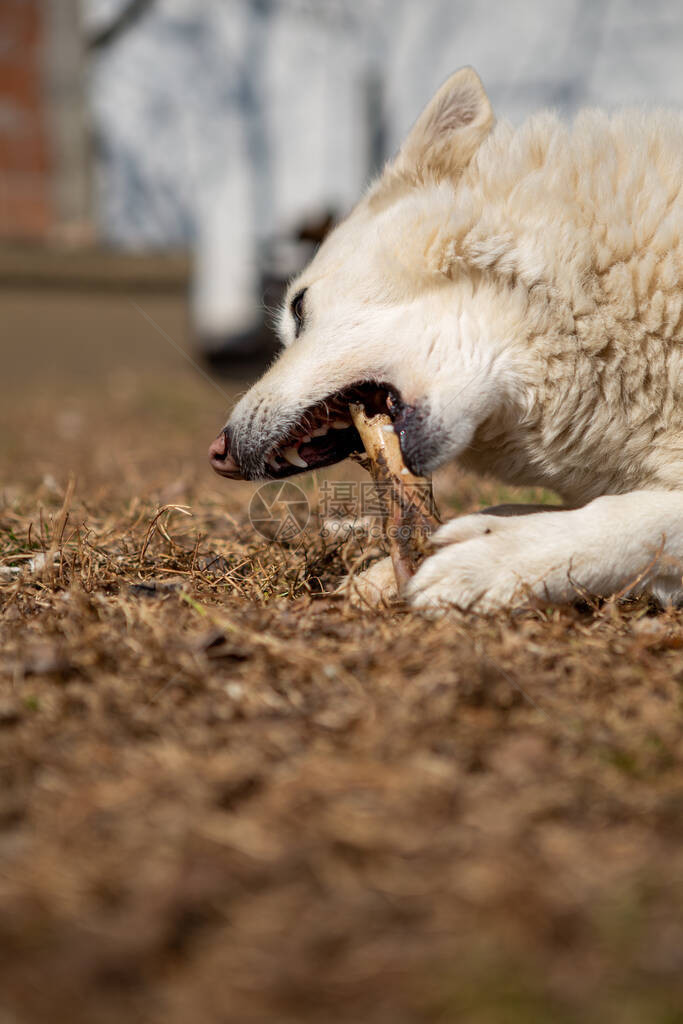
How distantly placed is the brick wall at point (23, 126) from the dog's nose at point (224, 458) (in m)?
6.84

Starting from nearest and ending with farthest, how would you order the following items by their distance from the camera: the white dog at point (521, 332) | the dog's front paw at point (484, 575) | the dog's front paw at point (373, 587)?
1. the dog's front paw at point (484, 575)
2. the dog's front paw at point (373, 587)
3. the white dog at point (521, 332)

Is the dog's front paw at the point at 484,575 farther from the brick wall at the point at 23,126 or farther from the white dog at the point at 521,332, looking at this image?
the brick wall at the point at 23,126

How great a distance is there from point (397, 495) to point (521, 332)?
1.59 ft

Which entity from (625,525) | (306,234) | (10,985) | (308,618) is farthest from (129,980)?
(306,234)

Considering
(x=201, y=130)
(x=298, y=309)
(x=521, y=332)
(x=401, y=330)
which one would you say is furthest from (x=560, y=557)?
(x=201, y=130)

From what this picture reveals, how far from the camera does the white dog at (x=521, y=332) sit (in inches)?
81.0

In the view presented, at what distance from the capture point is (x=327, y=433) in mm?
2318

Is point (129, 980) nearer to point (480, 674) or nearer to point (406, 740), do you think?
point (406, 740)

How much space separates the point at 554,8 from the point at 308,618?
6966 millimetres

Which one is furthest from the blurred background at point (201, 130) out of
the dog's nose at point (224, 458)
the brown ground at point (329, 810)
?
the brown ground at point (329, 810)

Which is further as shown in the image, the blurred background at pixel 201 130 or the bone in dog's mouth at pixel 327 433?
the blurred background at pixel 201 130

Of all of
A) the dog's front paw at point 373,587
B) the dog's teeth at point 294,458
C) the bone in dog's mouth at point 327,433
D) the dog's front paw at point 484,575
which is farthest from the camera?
the dog's teeth at point 294,458

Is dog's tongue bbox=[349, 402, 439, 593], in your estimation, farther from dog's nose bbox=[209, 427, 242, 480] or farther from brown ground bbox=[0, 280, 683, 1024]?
dog's nose bbox=[209, 427, 242, 480]

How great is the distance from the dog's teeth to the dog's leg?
1.84ft
